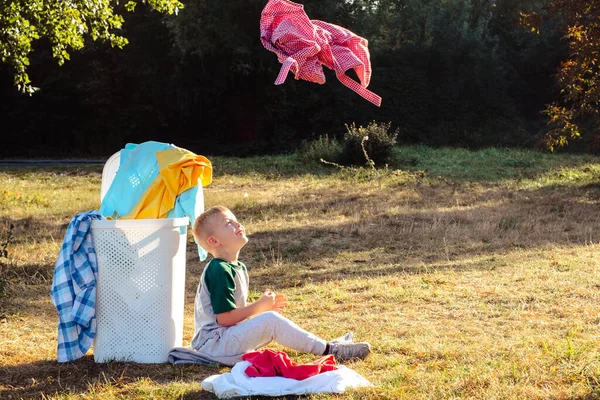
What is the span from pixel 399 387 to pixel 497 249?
14.9ft

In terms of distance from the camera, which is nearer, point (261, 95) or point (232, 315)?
point (232, 315)

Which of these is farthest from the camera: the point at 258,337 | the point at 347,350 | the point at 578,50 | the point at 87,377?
the point at 578,50

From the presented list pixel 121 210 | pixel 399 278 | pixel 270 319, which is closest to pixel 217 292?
pixel 270 319

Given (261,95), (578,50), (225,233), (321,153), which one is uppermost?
(578,50)

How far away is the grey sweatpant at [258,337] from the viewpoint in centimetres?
407

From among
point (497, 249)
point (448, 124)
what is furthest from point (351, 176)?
point (448, 124)

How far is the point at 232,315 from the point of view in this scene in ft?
13.4

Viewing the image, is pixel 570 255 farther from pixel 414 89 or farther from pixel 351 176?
pixel 414 89

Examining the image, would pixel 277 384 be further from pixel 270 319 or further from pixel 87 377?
pixel 87 377

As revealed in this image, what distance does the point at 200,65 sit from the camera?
84.3 ft

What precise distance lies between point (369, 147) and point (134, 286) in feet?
40.1

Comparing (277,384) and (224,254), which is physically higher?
(224,254)

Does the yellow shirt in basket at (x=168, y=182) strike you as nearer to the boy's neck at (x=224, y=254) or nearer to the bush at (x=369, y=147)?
the boy's neck at (x=224, y=254)

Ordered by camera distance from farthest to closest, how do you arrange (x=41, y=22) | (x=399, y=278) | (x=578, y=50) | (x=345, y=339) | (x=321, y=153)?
1. (x=321, y=153)
2. (x=578, y=50)
3. (x=41, y=22)
4. (x=399, y=278)
5. (x=345, y=339)
